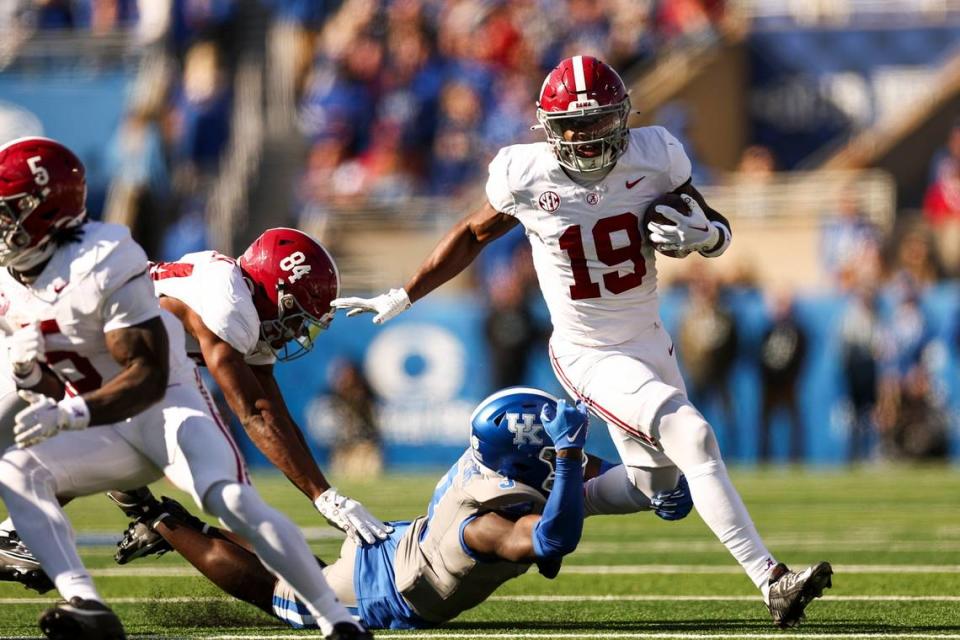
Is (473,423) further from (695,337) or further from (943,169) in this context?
(943,169)

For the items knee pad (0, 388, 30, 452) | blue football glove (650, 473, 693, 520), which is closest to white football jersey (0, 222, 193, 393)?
knee pad (0, 388, 30, 452)

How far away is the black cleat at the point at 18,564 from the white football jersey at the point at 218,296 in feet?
2.64

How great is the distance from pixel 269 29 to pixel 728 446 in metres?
7.63

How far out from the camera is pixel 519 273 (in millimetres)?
13383

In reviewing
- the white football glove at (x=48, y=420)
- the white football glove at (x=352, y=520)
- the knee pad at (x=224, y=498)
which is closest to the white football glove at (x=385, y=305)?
the white football glove at (x=352, y=520)

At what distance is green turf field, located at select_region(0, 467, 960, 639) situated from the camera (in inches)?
192

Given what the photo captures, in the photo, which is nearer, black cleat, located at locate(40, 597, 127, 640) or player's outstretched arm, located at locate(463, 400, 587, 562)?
black cleat, located at locate(40, 597, 127, 640)

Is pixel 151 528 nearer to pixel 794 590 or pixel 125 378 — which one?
pixel 125 378

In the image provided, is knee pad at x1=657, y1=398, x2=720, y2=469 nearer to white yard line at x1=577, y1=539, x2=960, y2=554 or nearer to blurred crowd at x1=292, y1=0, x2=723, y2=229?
→ white yard line at x1=577, y1=539, x2=960, y2=554

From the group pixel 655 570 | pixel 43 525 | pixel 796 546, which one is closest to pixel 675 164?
pixel 655 570

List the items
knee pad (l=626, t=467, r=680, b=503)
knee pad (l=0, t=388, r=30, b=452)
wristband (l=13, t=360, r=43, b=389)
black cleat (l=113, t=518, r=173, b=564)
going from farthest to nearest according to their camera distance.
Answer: knee pad (l=626, t=467, r=680, b=503), black cleat (l=113, t=518, r=173, b=564), knee pad (l=0, t=388, r=30, b=452), wristband (l=13, t=360, r=43, b=389)

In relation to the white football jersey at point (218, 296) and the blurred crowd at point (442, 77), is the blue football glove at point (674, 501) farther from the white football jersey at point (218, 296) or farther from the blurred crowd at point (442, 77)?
the blurred crowd at point (442, 77)

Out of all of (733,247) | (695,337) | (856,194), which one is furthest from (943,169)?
(695,337)

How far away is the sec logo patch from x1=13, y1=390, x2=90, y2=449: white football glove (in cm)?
194
